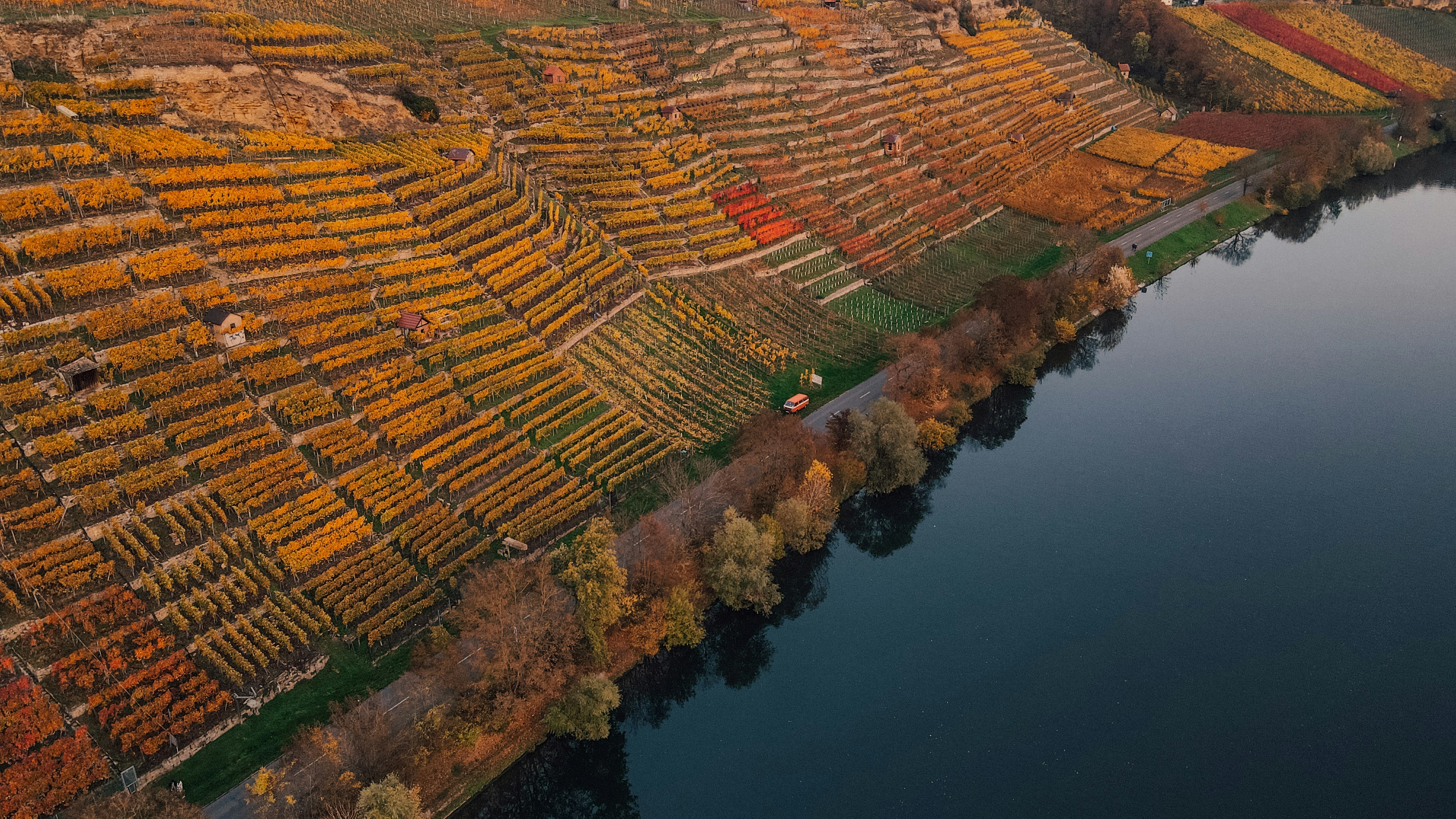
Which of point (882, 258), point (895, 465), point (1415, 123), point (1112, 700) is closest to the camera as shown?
point (1112, 700)

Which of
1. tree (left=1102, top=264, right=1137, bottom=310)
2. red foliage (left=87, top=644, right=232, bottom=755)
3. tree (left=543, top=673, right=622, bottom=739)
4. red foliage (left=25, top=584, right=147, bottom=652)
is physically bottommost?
tree (left=1102, top=264, right=1137, bottom=310)

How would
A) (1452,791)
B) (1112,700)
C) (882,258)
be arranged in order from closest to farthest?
(1452,791)
(1112,700)
(882,258)

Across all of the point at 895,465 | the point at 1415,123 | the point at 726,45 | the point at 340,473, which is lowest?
the point at 1415,123

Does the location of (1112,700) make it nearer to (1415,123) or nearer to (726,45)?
(726,45)

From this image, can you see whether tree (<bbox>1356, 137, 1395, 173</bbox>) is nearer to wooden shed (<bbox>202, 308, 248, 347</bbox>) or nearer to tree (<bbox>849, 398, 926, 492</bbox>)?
tree (<bbox>849, 398, 926, 492</bbox>)

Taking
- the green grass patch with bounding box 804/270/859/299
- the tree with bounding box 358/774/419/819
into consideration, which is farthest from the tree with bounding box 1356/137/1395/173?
the tree with bounding box 358/774/419/819

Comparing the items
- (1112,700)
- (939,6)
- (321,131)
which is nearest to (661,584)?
(1112,700)

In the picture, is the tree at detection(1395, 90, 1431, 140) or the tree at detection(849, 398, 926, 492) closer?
the tree at detection(849, 398, 926, 492)
